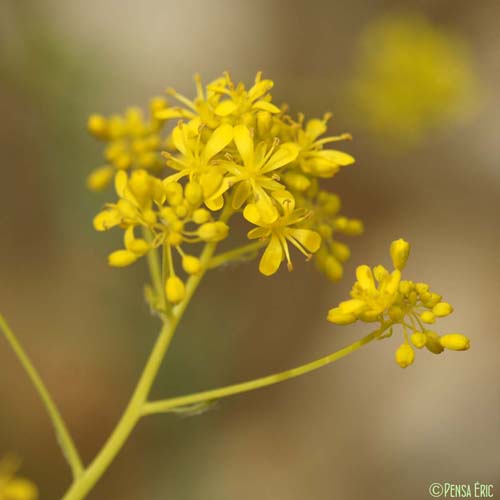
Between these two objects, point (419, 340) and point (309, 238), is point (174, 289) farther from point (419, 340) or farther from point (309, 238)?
point (419, 340)

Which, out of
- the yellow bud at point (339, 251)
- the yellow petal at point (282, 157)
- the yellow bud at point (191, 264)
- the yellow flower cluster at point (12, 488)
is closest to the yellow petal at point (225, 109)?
the yellow petal at point (282, 157)

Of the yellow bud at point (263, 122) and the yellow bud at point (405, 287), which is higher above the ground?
the yellow bud at point (263, 122)

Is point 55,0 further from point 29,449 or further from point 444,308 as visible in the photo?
point 444,308

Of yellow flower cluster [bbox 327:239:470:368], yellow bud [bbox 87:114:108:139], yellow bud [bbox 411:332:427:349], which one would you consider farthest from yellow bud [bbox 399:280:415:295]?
yellow bud [bbox 87:114:108:139]

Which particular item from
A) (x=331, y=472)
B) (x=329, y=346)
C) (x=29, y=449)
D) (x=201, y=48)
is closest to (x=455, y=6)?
(x=201, y=48)

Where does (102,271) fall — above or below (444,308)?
below

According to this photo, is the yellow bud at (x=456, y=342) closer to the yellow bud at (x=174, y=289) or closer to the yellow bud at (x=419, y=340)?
the yellow bud at (x=419, y=340)
